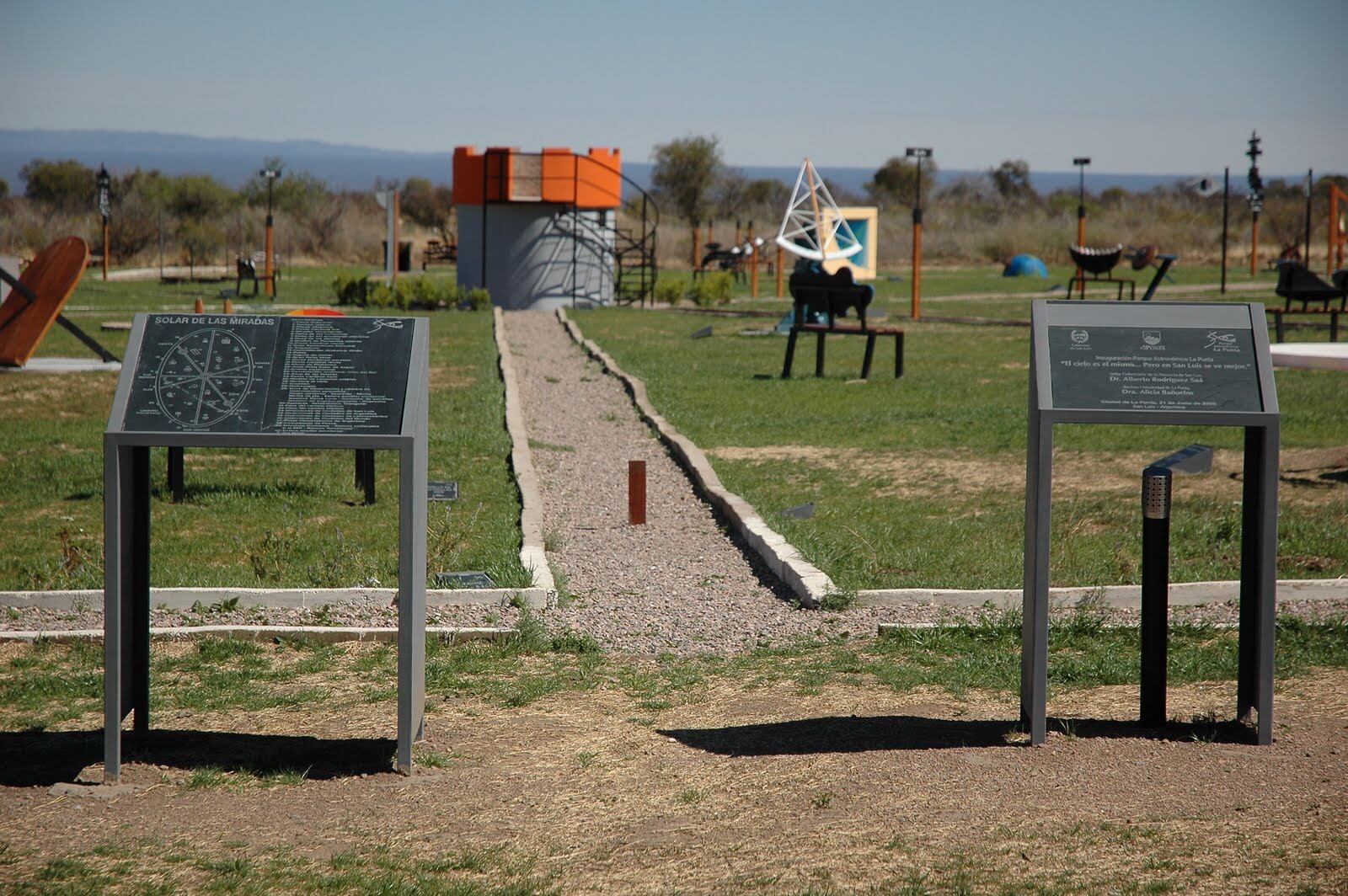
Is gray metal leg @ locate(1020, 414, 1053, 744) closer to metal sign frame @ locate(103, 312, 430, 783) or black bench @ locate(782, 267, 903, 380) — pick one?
A: metal sign frame @ locate(103, 312, 430, 783)

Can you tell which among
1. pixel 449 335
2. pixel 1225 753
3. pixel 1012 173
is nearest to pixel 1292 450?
pixel 1225 753

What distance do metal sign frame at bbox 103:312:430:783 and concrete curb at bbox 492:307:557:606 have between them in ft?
7.11

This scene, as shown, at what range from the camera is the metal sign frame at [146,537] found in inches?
185

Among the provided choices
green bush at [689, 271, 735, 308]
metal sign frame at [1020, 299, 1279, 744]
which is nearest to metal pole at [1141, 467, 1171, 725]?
metal sign frame at [1020, 299, 1279, 744]

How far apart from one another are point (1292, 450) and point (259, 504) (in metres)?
8.24

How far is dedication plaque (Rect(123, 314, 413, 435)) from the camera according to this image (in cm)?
477

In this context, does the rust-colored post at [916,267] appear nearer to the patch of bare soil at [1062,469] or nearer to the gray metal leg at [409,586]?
the patch of bare soil at [1062,469]

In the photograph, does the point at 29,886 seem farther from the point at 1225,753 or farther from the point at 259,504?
the point at 259,504

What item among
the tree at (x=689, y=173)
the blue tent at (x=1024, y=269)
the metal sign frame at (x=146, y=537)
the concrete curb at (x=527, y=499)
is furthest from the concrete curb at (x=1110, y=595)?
the tree at (x=689, y=173)

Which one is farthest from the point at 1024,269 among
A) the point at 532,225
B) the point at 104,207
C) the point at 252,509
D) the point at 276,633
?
the point at 276,633

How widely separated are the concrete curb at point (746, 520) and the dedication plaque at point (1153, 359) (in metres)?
2.34

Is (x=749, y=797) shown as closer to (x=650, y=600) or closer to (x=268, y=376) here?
(x=268, y=376)

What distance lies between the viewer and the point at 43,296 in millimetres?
15859

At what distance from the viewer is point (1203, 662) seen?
6070 mm
